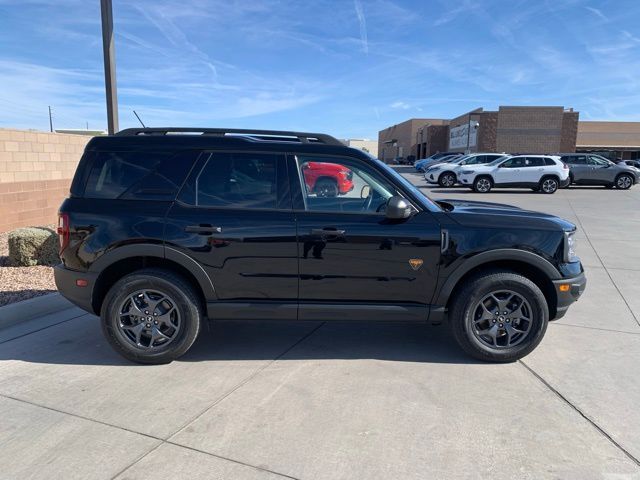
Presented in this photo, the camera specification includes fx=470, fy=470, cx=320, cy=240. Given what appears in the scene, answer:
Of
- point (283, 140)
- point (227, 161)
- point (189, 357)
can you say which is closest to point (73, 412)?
point (189, 357)

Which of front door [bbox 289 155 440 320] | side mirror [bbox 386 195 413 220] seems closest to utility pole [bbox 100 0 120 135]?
front door [bbox 289 155 440 320]

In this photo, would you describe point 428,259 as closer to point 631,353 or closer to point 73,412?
point 631,353

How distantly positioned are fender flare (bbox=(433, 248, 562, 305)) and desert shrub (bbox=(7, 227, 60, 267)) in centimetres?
560

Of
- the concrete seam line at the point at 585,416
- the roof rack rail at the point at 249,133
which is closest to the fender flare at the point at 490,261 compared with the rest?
the concrete seam line at the point at 585,416

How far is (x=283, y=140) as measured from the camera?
4301mm

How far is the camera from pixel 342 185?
4.03m

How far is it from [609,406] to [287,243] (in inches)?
104

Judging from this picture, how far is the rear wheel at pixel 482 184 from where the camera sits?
21.7 metres

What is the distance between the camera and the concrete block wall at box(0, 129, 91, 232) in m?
8.25

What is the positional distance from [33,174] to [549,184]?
67.2 ft

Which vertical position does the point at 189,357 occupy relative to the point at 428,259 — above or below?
below

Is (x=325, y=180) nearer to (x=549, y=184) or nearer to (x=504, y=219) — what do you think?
(x=504, y=219)

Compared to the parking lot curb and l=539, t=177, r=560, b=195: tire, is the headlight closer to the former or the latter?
the parking lot curb

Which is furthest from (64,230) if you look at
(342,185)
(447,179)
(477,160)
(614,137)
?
(614,137)
